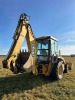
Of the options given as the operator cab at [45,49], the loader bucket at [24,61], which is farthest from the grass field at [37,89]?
the operator cab at [45,49]

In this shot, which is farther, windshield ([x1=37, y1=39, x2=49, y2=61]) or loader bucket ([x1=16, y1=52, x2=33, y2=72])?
windshield ([x1=37, y1=39, x2=49, y2=61])

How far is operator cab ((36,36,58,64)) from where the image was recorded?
10578mm

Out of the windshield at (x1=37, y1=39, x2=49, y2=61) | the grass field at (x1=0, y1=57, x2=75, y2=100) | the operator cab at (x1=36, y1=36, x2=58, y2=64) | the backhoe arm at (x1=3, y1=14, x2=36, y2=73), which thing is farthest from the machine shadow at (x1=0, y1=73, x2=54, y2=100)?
the backhoe arm at (x1=3, y1=14, x2=36, y2=73)

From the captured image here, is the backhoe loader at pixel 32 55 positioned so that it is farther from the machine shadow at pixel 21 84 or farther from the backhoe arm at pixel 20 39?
the machine shadow at pixel 21 84

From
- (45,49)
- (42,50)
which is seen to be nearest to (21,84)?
(42,50)

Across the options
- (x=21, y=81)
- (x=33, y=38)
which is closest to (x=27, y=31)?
(x=33, y=38)

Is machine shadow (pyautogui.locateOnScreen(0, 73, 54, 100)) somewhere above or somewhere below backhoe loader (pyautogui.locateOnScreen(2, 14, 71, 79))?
below

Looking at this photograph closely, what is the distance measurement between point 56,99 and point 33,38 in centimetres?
405

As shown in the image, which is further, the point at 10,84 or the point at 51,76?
the point at 51,76

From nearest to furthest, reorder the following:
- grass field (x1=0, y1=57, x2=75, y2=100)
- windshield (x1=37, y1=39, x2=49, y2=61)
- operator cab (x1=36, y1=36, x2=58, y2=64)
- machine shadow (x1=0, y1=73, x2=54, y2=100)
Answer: grass field (x1=0, y1=57, x2=75, y2=100)
machine shadow (x1=0, y1=73, x2=54, y2=100)
operator cab (x1=36, y1=36, x2=58, y2=64)
windshield (x1=37, y1=39, x2=49, y2=61)

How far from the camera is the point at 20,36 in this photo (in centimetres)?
901

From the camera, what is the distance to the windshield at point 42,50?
35.1 feet

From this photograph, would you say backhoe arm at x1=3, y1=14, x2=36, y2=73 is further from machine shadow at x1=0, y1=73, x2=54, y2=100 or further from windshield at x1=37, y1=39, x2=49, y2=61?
machine shadow at x1=0, y1=73, x2=54, y2=100

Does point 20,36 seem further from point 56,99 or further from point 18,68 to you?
point 56,99
